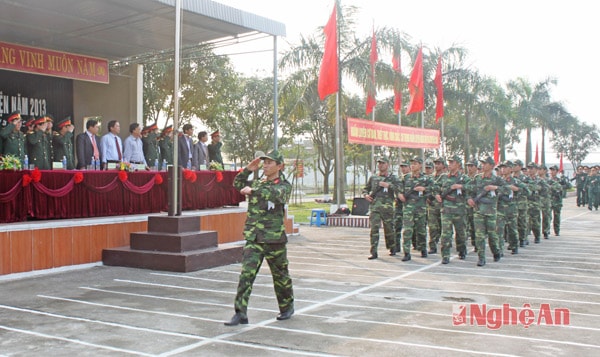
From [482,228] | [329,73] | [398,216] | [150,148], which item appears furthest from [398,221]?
[329,73]

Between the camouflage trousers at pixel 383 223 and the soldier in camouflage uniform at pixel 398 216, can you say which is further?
the soldier in camouflage uniform at pixel 398 216

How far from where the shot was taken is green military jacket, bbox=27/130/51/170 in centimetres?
968

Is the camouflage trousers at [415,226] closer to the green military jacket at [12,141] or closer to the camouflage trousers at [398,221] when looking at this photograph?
the camouflage trousers at [398,221]

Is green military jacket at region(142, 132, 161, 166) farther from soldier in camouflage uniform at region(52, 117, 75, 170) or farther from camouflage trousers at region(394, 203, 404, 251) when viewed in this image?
camouflage trousers at region(394, 203, 404, 251)

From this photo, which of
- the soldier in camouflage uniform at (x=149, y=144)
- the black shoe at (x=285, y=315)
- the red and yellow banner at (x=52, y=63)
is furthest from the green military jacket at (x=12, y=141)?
the black shoe at (x=285, y=315)

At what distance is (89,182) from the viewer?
358 inches

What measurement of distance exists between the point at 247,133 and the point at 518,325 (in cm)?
2371

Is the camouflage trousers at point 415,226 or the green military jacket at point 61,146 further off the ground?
the green military jacket at point 61,146

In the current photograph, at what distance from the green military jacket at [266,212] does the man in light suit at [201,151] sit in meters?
6.56

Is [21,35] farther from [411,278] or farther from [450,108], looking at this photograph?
[450,108]

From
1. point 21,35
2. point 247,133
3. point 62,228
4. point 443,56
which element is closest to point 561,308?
point 62,228

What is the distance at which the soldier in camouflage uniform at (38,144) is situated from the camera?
31.7 feet

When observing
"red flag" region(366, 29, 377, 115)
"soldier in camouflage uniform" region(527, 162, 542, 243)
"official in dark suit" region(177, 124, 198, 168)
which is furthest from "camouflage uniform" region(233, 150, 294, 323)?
"red flag" region(366, 29, 377, 115)

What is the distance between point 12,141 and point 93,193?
1.49 metres
